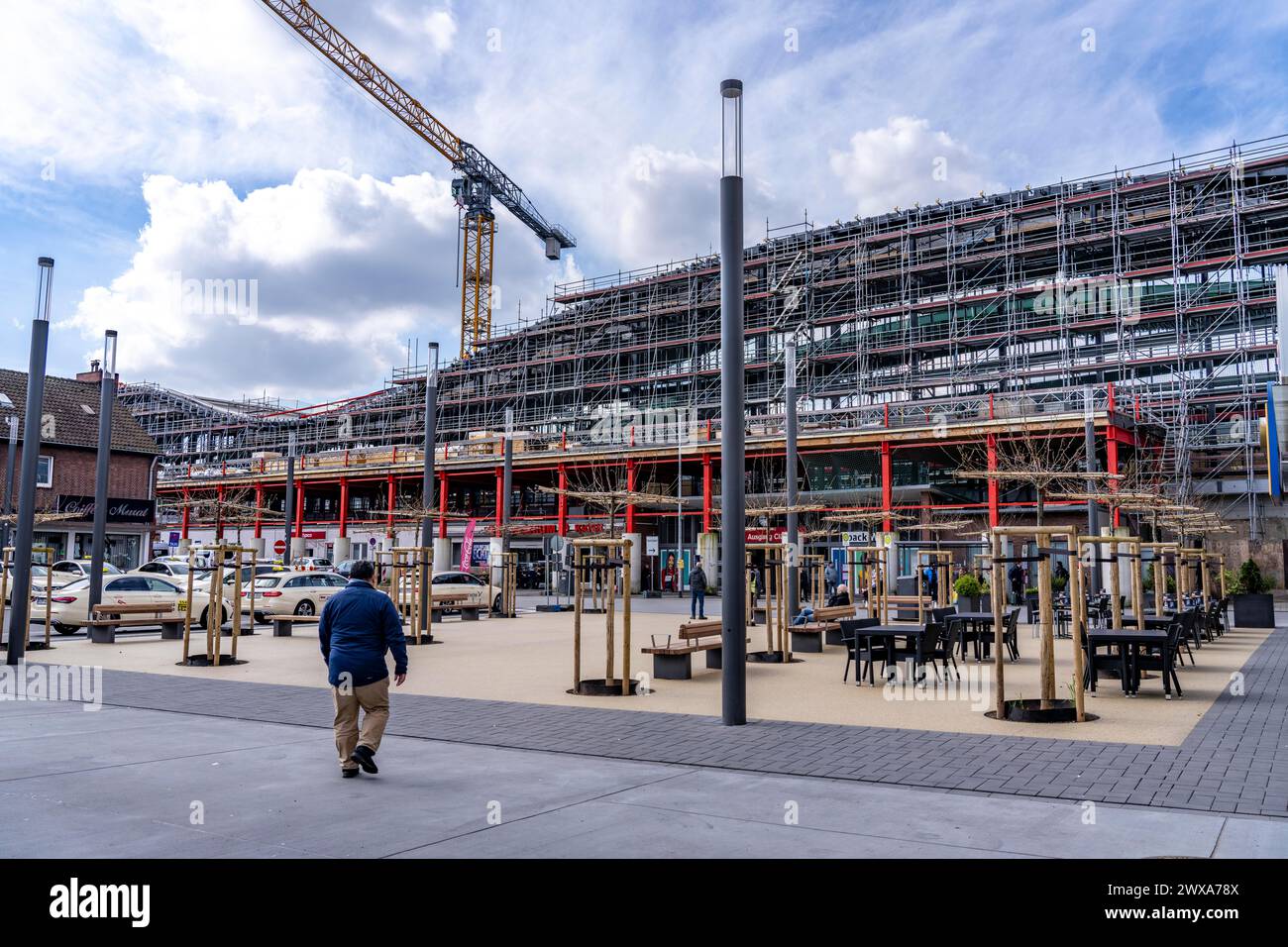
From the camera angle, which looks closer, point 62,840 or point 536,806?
point 62,840

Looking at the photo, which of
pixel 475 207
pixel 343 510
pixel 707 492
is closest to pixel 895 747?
pixel 707 492

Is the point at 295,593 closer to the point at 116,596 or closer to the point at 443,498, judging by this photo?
the point at 116,596

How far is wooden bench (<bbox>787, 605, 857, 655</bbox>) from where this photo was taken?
56.8 feet

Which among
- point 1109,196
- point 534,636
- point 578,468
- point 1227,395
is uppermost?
point 1109,196

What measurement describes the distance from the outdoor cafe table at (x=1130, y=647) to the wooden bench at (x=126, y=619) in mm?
16779

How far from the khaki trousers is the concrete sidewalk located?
0.69 ft

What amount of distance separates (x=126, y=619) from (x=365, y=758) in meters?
14.5

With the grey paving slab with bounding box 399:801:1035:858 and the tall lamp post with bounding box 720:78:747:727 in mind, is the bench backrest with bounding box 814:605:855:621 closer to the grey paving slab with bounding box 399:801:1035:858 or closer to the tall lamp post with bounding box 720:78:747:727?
the tall lamp post with bounding box 720:78:747:727

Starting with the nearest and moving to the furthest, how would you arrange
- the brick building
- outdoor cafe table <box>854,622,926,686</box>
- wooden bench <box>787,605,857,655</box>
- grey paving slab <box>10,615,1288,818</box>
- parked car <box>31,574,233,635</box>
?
1. grey paving slab <box>10,615,1288,818</box>
2. outdoor cafe table <box>854,622,926,686</box>
3. wooden bench <box>787,605,857,655</box>
4. parked car <box>31,574,233,635</box>
5. the brick building

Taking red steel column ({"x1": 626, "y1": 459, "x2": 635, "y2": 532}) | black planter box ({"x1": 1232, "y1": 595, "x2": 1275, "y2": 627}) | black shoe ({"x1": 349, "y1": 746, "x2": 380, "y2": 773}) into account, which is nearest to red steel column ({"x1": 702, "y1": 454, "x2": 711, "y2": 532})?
red steel column ({"x1": 626, "y1": 459, "x2": 635, "y2": 532})

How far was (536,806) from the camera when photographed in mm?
6191

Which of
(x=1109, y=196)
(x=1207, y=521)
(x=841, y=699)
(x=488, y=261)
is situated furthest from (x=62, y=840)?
(x=488, y=261)

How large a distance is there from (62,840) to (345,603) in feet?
8.44
